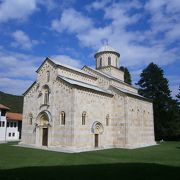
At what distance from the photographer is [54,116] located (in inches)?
1017

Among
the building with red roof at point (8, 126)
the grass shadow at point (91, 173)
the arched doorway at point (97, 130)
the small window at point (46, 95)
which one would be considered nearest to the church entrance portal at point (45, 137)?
the small window at point (46, 95)

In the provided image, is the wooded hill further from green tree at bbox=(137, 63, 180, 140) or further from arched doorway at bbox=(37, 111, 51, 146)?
green tree at bbox=(137, 63, 180, 140)

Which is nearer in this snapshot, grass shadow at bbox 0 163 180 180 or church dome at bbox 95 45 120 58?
grass shadow at bbox 0 163 180 180

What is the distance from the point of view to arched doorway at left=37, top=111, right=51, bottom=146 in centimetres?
2643

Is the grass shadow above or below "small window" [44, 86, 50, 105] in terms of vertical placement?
below

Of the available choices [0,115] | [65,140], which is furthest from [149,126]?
[0,115]

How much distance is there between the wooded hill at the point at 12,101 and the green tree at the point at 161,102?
96.1 feet

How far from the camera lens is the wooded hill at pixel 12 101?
54.6 meters

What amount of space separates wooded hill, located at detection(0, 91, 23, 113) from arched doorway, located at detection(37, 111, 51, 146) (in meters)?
27.9

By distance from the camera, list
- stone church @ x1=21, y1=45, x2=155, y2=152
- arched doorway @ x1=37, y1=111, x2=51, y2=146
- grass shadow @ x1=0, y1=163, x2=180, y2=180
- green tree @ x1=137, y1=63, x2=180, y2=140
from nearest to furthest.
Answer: grass shadow @ x1=0, y1=163, x2=180, y2=180 → stone church @ x1=21, y1=45, x2=155, y2=152 → arched doorway @ x1=37, y1=111, x2=51, y2=146 → green tree @ x1=137, y1=63, x2=180, y2=140

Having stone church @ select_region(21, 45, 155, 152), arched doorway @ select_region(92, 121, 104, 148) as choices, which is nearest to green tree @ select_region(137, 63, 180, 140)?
stone church @ select_region(21, 45, 155, 152)

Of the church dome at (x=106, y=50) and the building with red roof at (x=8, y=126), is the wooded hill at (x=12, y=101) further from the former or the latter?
the church dome at (x=106, y=50)

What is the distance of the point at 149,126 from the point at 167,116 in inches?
323

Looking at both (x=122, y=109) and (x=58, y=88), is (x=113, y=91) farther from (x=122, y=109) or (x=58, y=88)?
(x=58, y=88)
